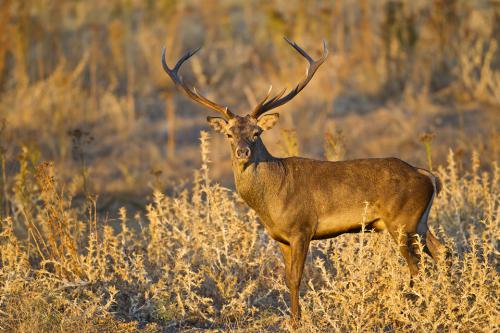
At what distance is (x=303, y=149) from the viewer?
1171 cm

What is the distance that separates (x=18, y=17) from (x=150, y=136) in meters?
3.04

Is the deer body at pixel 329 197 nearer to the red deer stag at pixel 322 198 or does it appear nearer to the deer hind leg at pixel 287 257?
the red deer stag at pixel 322 198

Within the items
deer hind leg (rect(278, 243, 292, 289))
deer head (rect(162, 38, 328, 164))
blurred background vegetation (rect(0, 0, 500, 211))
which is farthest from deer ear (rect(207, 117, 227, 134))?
blurred background vegetation (rect(0, 0, 500, 211))

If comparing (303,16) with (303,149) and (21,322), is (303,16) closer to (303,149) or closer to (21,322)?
(303,149)

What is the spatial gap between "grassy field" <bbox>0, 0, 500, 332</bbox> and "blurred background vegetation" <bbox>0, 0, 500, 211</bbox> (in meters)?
0.04

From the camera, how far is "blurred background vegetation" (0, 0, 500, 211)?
11.6 meters

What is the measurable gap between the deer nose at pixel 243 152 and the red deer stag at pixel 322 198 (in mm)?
100

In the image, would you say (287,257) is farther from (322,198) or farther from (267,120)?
(267,120)

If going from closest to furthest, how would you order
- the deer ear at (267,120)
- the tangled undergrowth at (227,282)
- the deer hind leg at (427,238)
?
the tangled undergrowth at (227,282) → the deer hind leg at (427,238) → the deer ear at (267,120)

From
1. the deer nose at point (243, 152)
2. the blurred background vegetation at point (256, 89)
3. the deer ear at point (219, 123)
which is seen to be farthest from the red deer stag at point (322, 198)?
the blurred background vegetation at point (256, 89)

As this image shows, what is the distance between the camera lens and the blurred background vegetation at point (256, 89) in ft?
37.9

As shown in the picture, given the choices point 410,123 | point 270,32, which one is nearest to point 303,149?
point 410,123

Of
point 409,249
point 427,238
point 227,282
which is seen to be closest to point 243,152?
point 227,282

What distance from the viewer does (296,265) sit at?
6008mm
